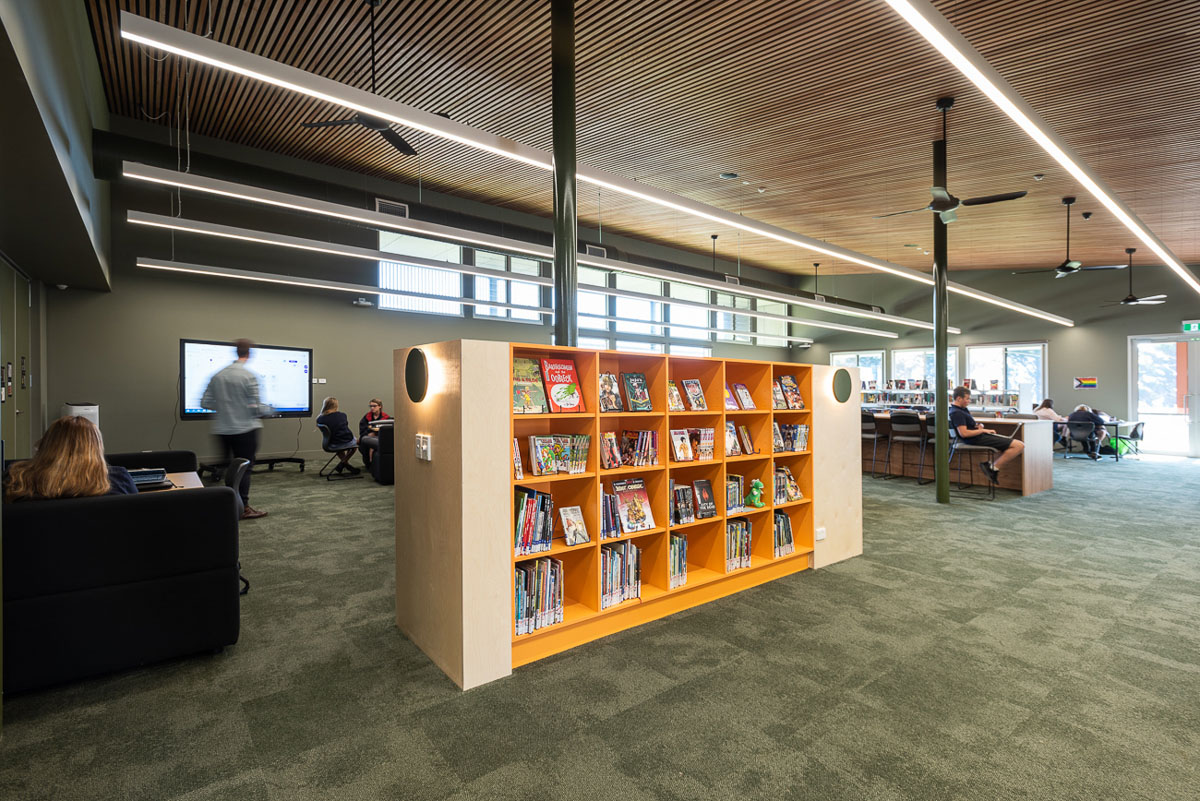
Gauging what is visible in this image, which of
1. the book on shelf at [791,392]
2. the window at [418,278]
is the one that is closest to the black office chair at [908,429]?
the book on shelf at [791,392]

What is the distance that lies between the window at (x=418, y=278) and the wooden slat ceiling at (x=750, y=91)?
2467mm

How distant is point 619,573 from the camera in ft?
10.2

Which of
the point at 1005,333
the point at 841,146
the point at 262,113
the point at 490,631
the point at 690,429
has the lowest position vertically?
the point at 490,631

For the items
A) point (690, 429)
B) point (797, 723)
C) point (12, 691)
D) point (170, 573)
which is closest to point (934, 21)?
point (690, 429)

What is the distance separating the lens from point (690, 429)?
362 centimetres

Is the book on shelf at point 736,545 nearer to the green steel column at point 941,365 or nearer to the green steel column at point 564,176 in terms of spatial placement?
the green steel column at point 564,176

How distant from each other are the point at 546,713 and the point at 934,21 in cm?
362

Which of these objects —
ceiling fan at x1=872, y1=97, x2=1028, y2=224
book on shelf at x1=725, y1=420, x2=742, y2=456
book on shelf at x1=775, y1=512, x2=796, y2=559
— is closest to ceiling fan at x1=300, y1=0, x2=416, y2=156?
book on shelf at x1=725, y1=420, x2=742, y2=456

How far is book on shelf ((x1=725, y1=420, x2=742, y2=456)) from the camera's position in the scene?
374cm

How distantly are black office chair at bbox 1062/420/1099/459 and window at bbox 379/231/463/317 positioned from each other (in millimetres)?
11762

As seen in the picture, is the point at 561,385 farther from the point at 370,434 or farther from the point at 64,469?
the point at 370,434

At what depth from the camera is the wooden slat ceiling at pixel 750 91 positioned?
410 centimetres

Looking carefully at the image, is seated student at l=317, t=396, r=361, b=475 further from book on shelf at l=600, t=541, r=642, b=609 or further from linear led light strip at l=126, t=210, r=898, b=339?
book on shelf at l=600, t=541, r=642, b=609

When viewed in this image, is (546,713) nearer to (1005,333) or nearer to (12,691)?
(12,691)
